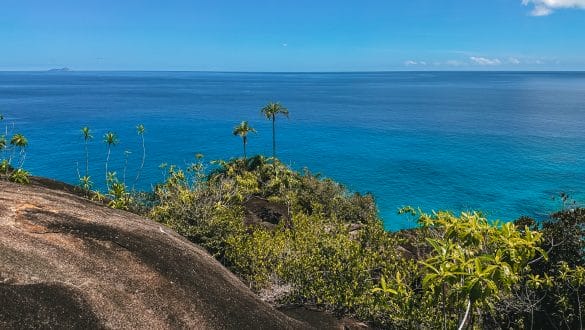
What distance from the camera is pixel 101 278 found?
10.3 metres

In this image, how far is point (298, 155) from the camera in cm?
8575

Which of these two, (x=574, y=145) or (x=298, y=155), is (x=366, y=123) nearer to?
(x=298, y=155)

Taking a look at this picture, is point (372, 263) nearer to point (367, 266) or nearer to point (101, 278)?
point (367, 266)

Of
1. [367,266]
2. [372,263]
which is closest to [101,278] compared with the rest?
[367,266]

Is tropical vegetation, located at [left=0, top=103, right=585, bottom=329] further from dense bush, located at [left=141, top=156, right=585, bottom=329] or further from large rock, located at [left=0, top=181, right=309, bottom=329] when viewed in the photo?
large rock, located at [left=0, top=181, right=309, bottom=329]

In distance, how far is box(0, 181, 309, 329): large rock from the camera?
9102 mm

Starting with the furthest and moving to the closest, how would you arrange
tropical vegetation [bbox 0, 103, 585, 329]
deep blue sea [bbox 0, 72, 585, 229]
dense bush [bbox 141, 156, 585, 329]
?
1. deep blue sea [bbox 0, 72, 585, 229]
2. dense bush [bbox 141, 156, 585, 329]
3. tropical vegetation [bbox 0, 103, 585, 329]

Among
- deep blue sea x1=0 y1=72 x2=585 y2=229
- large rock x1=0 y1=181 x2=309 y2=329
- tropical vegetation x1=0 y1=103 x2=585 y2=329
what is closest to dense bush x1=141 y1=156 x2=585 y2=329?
tropical vegetation x1=0 y1=103 x2=585 y2=329

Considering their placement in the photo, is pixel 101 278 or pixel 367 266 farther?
pixel 367 266

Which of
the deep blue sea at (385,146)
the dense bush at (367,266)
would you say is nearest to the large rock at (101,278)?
the dense bush at (367,266)

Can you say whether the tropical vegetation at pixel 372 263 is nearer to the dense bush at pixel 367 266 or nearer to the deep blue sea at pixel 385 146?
the dense bush at pixel 367 266

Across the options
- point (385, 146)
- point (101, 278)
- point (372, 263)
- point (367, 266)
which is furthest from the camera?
point (385, 146)

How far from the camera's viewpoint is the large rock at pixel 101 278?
9102mm

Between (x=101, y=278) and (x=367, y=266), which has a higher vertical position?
(x=101, y=278)
